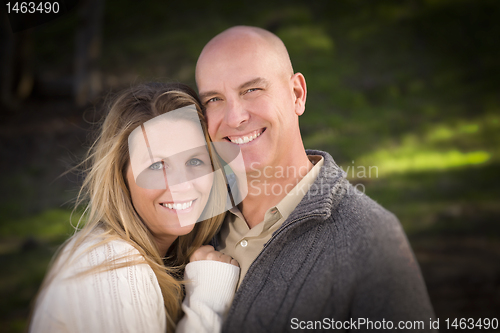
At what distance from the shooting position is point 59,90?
524 cm

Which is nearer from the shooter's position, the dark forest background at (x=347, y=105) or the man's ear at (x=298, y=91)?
the man's ear at (x=298, y=91)

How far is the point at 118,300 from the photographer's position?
137 centimetres

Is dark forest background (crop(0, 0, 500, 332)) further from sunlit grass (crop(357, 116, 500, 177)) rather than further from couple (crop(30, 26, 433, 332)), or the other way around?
couple (crop(30, 26, 433, 332))

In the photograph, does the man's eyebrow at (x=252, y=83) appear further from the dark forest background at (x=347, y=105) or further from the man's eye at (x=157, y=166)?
the dark forest background at (x=347, y=105)

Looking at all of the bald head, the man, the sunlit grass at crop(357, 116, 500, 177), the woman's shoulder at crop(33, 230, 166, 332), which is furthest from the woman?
the sunlit grass at crop(357, 116, 500, 177)

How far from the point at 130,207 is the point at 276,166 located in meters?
0.69

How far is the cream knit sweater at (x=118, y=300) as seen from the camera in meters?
1.33

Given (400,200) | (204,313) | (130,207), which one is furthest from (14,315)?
(400,200)

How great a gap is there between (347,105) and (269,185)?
153 inches

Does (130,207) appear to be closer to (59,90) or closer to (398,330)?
(398,330)

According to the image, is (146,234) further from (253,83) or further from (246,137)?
(253,83)

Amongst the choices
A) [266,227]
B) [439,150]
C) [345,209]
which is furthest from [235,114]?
[439,150]

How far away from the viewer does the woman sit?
4.47 feet

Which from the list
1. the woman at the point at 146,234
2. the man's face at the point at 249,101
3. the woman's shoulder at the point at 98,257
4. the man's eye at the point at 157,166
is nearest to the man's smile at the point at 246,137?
the man's face at the point at 249,101
